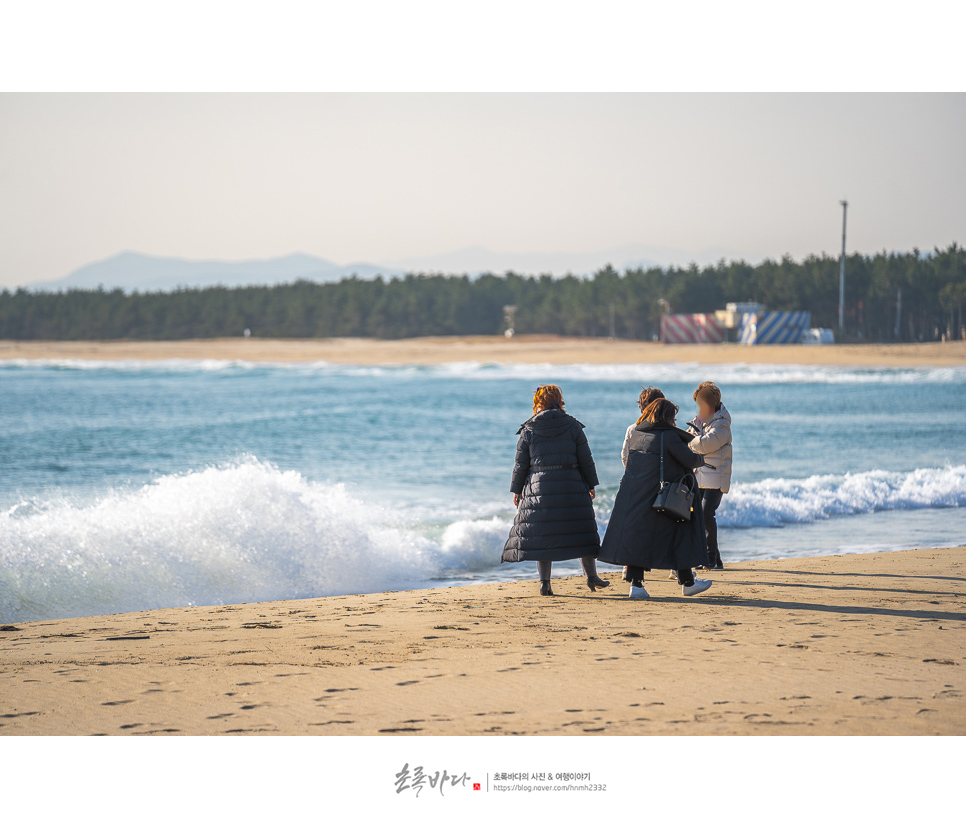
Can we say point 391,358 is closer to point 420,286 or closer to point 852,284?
point 420,286

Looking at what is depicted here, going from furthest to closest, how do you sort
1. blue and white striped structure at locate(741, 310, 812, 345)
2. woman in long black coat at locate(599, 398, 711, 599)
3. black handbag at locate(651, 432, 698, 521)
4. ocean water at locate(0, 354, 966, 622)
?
1. blue and white striped structure at locate(741, 310, 812, 345)
2. ocean water at locate(0, 354, 966, 622)
3. woman in long black coat at locate(599, 398, 711, 599)
4. black handbag at locate(651, 432, 698, 521)

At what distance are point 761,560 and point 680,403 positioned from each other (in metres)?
20.2

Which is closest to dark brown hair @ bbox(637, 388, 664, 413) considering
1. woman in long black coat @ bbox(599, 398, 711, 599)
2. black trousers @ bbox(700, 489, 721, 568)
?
woman in long black coat @ bbox(599, 398, 711, 599)

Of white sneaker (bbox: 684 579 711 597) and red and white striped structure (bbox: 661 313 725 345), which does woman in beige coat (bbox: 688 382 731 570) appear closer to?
white sneaker (bbox: 684 579 711 597)

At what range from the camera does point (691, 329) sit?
5300cm

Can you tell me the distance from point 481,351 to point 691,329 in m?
12.3

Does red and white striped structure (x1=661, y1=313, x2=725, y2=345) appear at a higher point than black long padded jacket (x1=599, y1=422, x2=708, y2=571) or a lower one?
higher

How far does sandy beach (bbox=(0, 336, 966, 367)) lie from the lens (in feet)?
121

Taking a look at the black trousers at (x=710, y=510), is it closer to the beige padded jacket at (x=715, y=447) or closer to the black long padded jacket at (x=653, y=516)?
the beige padded jacket at (x=715, y=447)

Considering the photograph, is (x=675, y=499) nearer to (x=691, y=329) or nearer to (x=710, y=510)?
(x=710, y=510)

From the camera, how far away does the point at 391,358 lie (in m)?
50.9

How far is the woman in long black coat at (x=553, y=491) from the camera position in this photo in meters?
6.19

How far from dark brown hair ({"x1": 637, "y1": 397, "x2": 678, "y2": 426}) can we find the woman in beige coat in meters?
0.64
